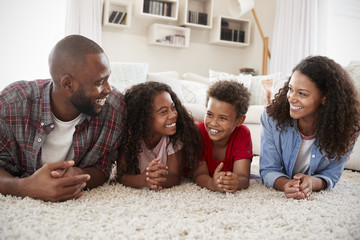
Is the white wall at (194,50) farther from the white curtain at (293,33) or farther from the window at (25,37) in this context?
the window at (25,37)

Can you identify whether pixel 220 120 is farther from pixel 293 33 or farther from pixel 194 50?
pixel 194 50

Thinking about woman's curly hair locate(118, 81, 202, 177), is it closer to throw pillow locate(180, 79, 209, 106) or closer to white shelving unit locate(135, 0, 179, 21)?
throw pillow locate(180, 79, 209, 106)

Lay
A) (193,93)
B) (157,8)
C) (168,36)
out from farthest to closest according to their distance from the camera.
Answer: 1. (168,36)
2. (157,8)
3. (193,93)

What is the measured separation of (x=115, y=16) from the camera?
165 inches

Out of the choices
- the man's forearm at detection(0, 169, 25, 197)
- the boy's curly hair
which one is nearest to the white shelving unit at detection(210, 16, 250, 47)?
the boy's curly hair

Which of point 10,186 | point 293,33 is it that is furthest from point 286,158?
point 293,33

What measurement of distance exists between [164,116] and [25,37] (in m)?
2.81

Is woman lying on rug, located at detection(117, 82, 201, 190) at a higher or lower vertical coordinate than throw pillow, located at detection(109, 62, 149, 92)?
lower

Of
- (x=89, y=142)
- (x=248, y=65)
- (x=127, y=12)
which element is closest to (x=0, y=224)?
(x=89, y=142)

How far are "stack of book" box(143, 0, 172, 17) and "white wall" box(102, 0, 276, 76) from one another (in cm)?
24

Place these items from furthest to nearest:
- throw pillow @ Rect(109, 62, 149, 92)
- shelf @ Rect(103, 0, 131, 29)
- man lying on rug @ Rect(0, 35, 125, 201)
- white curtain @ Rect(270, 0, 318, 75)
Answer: shelf @ Rect(103, 0, 131, 29) → white curtain @ Rect(270, 0, 318, 75) → throw pillow @ Rect(109, 62, 149, 92) → man lying on rug @ Rect(0, 35, 125, 201)

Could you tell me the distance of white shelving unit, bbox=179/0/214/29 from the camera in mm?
4523

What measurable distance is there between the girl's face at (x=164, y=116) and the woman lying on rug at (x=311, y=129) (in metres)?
0.50

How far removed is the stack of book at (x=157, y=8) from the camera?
14.0 ft
